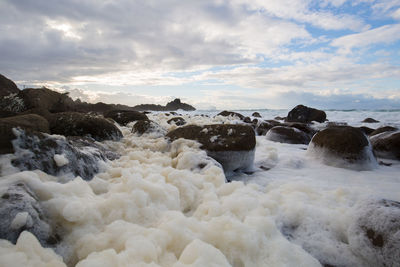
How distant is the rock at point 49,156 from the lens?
2125mm

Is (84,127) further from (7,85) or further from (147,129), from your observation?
(7,85)

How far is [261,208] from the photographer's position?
2121 mm

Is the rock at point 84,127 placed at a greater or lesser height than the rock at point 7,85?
lesser

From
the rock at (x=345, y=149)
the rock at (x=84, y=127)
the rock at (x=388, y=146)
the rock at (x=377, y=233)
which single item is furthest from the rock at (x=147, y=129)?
the rock at (x=388, y=146)

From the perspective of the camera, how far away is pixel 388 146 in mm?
4836

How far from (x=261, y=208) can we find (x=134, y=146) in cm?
286

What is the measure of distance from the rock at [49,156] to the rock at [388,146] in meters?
5.05

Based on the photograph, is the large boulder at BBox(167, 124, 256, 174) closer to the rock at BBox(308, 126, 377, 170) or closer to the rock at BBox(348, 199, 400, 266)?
the rock at BBox(308, 126, 377, 170)

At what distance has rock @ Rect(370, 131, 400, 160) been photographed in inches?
185

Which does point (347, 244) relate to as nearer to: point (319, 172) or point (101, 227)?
point (101, 227)

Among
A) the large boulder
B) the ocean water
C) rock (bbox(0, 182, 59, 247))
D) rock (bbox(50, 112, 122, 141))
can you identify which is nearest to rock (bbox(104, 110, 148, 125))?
rock (bbox(50, 112, 122, 141))

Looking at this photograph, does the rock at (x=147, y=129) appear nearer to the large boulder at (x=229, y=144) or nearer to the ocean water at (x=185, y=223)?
the large boulder at (x=229, y=144)

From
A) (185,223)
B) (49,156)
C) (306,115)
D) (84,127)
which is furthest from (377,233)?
(306,115)

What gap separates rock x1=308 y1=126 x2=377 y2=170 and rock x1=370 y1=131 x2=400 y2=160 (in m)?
0.96
